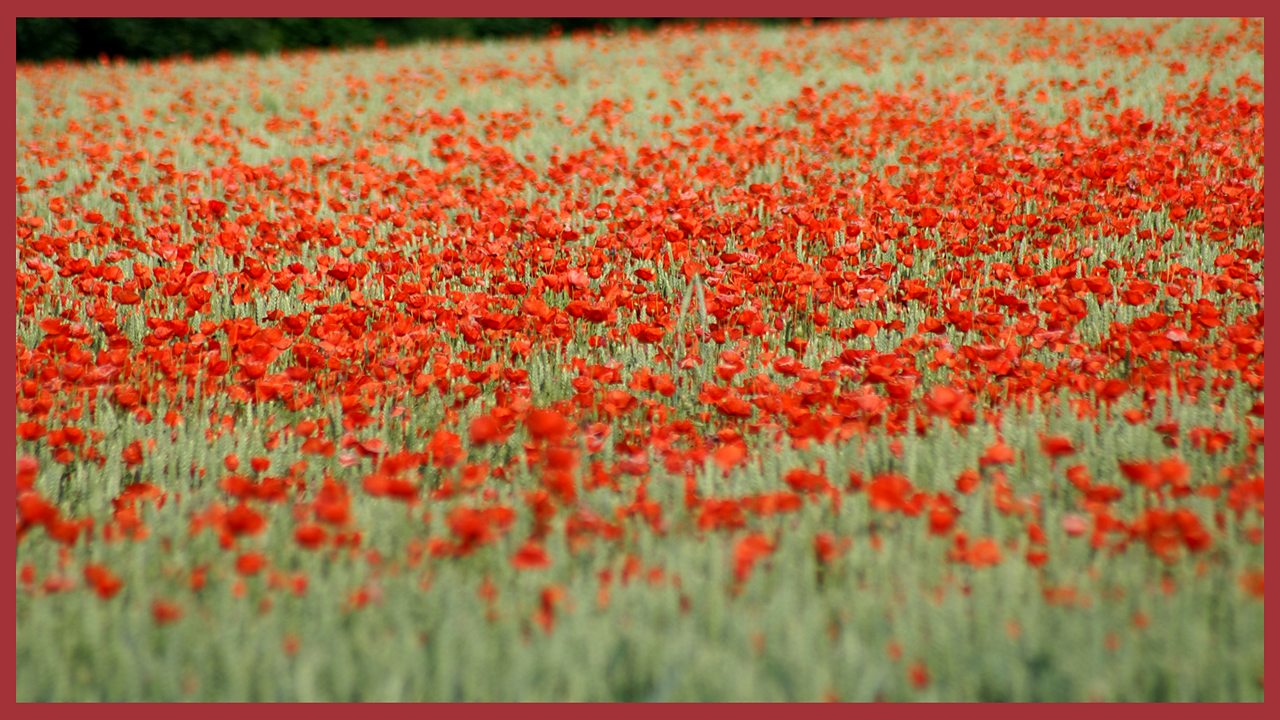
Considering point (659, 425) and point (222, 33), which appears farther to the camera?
point (222, 33)

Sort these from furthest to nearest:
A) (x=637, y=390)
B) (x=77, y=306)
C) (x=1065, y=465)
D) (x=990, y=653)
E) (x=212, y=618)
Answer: (x=77, y=306), (x=637, y=390), (x=1065, y=465), (x=212, y=618), (x=990, y=653)

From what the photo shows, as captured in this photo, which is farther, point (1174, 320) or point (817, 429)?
point (1174, 320)

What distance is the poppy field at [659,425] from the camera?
1.88 metres

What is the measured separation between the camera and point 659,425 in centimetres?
303

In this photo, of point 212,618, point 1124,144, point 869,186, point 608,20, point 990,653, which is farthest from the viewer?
point 608,20

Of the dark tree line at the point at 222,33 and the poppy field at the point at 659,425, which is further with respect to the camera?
the dark tree line at the point at 222,33

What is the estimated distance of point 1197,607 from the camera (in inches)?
75.9

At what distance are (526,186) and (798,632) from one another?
5086mm

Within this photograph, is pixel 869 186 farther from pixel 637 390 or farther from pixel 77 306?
pixel 77 306

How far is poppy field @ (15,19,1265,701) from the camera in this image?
1885mm

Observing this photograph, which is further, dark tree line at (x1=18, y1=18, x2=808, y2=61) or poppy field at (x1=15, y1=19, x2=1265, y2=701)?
dark tree line at (x1=18, y1=18, x2=808, y2=61)

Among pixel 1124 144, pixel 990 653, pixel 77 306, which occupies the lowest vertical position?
pixel 77 306

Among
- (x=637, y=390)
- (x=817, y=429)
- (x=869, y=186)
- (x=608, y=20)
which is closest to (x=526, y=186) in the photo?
(x=869, y=186)

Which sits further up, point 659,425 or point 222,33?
point 222,33
